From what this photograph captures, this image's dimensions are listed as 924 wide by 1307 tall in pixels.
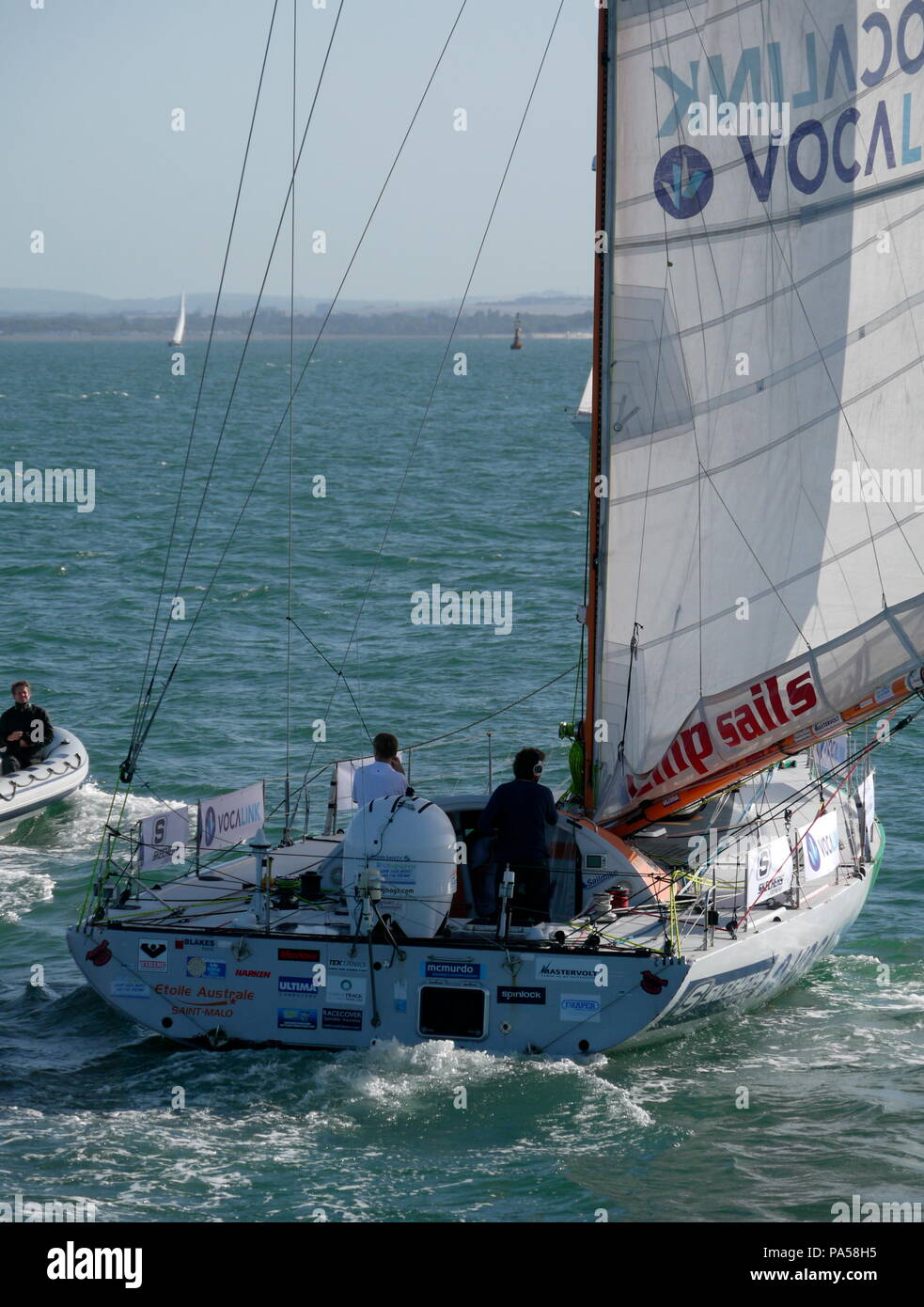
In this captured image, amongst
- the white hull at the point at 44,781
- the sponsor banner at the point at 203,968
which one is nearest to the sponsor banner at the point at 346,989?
the sponsor banner at the point at 203,968

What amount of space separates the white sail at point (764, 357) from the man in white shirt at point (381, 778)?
222 centimetres

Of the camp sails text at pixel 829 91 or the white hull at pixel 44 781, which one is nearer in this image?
the camp sails text at pixel 829 91

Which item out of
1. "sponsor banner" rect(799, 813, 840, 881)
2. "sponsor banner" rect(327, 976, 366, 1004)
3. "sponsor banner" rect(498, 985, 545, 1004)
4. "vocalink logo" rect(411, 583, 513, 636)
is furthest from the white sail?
"vocalink logo" rect(411, 583, 513, 636)

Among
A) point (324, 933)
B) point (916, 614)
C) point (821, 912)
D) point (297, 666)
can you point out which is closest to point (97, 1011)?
point (324, 933)

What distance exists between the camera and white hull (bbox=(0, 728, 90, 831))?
64.5ft

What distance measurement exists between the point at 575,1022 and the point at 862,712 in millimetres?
3067

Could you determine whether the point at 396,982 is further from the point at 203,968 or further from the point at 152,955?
the point at 152,955

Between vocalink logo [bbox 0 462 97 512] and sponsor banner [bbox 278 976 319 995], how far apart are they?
117 ft

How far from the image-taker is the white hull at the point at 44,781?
19656 millimetres

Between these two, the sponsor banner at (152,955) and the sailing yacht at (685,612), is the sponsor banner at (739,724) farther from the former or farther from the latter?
the sponsor banner at (152,955)

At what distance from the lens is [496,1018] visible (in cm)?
1217

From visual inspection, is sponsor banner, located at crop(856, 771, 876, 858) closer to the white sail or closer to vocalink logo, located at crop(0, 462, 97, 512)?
the white sail

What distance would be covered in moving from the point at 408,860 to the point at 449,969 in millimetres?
778
